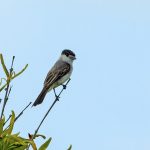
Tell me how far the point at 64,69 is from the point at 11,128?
1578 cm

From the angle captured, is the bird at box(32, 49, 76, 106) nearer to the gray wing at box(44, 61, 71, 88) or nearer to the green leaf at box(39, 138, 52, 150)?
the gray wing at box(44, 61, 71, 88)

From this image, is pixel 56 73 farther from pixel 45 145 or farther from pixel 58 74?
pixel 45 145

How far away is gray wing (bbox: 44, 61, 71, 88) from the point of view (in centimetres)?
1873

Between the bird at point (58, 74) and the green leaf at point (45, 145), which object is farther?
the bird at point (58, 74)

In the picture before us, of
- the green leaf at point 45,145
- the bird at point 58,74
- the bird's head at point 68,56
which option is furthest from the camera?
the bird's head at point 68,56

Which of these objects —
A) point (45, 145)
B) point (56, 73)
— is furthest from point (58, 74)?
point (45, 145)

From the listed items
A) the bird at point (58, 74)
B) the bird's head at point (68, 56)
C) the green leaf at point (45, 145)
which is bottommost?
the green leaf at point (45, 145)

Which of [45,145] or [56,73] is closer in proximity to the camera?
[45,145]

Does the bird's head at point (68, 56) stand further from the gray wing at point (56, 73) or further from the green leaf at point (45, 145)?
the green leaf at point (45, 145)

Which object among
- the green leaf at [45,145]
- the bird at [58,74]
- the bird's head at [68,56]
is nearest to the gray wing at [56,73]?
the bird at [58,74]

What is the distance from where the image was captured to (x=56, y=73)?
19203 mm

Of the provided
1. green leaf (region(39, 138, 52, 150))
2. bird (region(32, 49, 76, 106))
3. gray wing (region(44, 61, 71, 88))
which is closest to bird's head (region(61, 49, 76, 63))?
bird (region(32, 49, 76, 106))

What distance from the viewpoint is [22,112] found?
166 inches

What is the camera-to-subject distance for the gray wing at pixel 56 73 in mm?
18734
